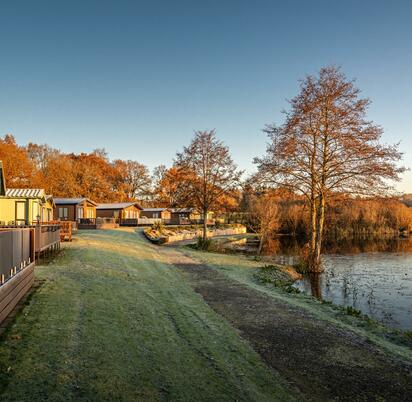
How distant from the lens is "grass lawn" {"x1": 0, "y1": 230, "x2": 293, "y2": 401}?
186 inches

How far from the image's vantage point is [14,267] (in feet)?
26.2

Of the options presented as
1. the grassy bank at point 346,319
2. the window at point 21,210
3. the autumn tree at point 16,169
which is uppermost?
the autumn tree at point 16,169

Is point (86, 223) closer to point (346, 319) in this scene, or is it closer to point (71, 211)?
point (71, 211)

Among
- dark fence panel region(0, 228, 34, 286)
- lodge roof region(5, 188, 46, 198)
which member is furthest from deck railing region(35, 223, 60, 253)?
lodge roof region(5, 188, 46, 198)

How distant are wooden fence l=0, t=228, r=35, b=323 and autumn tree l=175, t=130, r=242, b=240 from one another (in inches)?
852

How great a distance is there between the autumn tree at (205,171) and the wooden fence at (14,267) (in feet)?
71.0

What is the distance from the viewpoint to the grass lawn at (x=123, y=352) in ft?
15.5

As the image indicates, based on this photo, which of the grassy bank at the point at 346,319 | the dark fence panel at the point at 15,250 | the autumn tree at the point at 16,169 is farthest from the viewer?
the autumn tree at the point at 16,169

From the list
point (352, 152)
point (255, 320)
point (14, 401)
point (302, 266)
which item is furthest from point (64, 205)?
point (14, 401)

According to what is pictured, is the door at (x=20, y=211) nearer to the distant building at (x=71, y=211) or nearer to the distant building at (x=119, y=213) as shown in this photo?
the distant building at (x=71, y=211)

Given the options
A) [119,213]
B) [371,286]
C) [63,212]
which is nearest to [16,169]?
[63,212]

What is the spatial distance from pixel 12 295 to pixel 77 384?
11.8ft

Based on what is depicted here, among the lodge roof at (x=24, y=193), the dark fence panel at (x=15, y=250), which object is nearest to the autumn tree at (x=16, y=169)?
the lodge roof at (x=24, y=193)

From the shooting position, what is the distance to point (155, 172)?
78562mm
